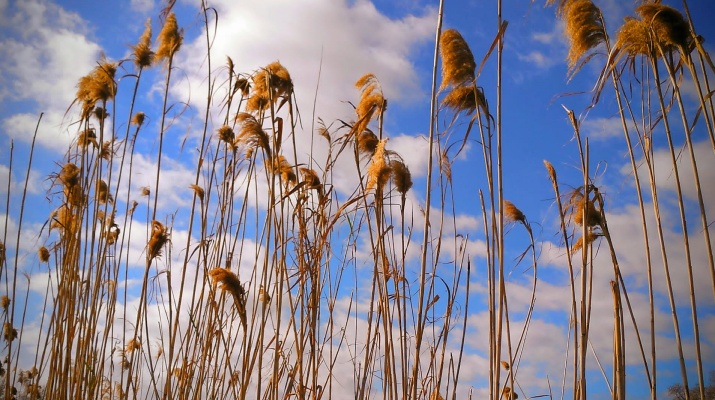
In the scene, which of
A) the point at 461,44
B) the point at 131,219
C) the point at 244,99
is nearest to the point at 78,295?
the point at 131,219

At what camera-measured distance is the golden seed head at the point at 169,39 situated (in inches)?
136

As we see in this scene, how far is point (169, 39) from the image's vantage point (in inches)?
137

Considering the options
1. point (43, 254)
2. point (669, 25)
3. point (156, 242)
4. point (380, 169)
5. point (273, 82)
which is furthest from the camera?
point (43, 254)

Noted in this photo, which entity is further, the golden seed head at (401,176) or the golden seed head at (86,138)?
the golden seed head at (86,138)

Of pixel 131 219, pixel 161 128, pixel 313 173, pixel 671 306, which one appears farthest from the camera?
pixel 131 219

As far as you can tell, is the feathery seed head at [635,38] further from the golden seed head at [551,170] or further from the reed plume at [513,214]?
the reed plume at [513,214]

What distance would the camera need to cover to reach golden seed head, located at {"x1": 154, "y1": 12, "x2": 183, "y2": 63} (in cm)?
346

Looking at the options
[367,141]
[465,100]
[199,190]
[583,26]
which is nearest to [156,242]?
[199,190]

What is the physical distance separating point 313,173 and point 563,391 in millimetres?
2463

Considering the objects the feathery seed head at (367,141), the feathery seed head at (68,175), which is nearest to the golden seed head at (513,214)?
the feathery seed head at (367,141)

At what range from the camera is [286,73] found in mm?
2697

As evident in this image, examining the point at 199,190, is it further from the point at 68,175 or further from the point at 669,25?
the point at 669,25

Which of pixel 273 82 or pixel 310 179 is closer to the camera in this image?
pixel 273 82

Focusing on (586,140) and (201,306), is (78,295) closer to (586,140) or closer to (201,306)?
(201,306)
